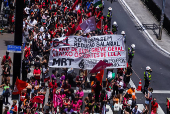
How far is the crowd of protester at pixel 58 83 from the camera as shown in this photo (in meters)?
24.3

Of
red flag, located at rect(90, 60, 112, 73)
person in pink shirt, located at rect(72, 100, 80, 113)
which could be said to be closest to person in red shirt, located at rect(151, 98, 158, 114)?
red flag, located at rect(90, 60, 112, 73)

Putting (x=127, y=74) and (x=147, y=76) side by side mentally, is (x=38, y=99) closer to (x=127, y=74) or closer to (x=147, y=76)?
(x=127, y=74)

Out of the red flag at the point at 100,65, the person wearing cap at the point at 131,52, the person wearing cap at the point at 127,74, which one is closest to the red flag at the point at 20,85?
the red flag at the point at 100,65

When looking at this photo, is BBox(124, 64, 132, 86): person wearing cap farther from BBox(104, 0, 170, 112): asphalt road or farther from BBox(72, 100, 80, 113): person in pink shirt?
BBox(72, 100, 80, 113): person in pink shirt

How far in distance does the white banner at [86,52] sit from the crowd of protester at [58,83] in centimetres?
122

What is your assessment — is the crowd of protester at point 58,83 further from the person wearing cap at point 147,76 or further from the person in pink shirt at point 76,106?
the person wearing cap at point 147,76

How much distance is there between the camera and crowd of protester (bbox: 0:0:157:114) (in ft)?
79.7

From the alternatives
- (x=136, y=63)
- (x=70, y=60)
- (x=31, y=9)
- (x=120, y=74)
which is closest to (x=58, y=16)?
(x=31, y=9)

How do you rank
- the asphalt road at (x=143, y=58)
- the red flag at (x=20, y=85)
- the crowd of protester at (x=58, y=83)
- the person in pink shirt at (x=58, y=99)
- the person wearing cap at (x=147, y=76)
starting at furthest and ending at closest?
1. the asphalt road at (x=143, y=58)
2. the person wearing cap at (x=147, y=76)
3. the person in pink shirt at (x=58, y=99)
4. the crowd of protester at (x=58, y=83)
5. the red flag at (x=20, y=85)

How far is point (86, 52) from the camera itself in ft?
82.9

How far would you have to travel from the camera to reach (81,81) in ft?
90.6

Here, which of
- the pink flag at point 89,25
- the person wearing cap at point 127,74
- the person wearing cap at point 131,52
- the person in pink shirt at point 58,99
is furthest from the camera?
the person wearing cap at point 131,52

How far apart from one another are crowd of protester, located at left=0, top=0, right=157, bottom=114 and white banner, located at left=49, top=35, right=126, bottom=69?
122 cm

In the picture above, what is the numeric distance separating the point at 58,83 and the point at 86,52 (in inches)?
118
